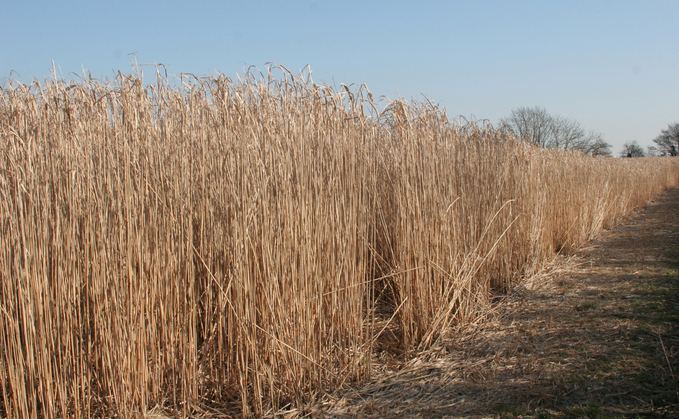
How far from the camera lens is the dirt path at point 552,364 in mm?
2250

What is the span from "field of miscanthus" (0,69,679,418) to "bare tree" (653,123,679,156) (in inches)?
2169

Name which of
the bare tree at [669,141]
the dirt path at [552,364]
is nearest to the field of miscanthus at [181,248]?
the dirt path at [552,364]

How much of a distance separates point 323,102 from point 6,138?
155 centimetres

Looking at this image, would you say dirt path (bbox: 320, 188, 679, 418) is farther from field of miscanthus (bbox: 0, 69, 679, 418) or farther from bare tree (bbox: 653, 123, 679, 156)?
bare tree (bbox: 653, 123, 679, 156)

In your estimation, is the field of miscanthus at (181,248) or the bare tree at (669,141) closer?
the field of miscanthus at (181,248)

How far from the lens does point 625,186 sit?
1135cm

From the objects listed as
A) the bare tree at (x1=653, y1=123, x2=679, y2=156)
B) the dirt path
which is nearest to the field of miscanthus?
the dirt path

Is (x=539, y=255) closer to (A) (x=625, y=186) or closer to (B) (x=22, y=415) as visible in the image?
(B) (x=22, y=415)

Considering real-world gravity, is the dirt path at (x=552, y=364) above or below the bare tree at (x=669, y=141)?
below

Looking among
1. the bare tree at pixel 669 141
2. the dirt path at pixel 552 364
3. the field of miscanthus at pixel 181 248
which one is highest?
the bare tree at pixel 669 141

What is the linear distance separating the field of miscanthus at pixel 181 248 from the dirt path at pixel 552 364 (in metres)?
0.27

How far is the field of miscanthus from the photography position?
5.68 feet

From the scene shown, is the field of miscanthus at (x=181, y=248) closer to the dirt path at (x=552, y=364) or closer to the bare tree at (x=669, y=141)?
the dirt path at (x=552, y=364)

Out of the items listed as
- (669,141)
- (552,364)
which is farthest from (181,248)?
(669,141)
